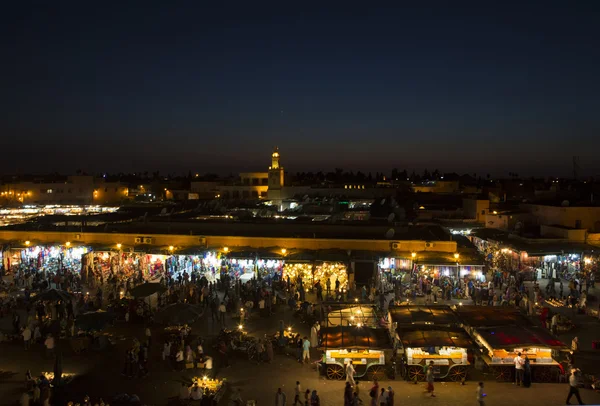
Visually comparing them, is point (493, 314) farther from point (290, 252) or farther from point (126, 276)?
point (126, 276)

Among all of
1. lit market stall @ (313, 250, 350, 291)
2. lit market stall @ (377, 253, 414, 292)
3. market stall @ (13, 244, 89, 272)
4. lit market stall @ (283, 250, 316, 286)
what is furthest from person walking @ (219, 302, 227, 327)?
market stall @ (13, 244, 89, 272)

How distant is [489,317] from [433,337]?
8.80 ft

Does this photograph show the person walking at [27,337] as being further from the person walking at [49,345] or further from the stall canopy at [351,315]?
the stall canopy at [351,315]

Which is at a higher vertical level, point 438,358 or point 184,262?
point 184,262

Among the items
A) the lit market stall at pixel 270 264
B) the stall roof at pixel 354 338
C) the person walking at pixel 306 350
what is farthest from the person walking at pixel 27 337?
the lit market stall at pixel 270 264

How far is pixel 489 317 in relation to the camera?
1357cm

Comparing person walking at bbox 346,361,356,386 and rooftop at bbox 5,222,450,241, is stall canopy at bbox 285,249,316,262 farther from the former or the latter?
person walking at bbox 346,361,356,386

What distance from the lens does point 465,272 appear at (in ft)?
65.2

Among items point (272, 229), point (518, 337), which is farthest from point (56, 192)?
point (518, 337)

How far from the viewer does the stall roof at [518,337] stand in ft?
37.3

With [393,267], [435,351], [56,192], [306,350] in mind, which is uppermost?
[56,192]

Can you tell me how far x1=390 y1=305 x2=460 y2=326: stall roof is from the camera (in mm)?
13237

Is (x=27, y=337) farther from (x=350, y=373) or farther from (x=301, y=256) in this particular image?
(x=301, y=256)

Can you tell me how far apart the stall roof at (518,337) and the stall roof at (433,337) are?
55 centimetres
